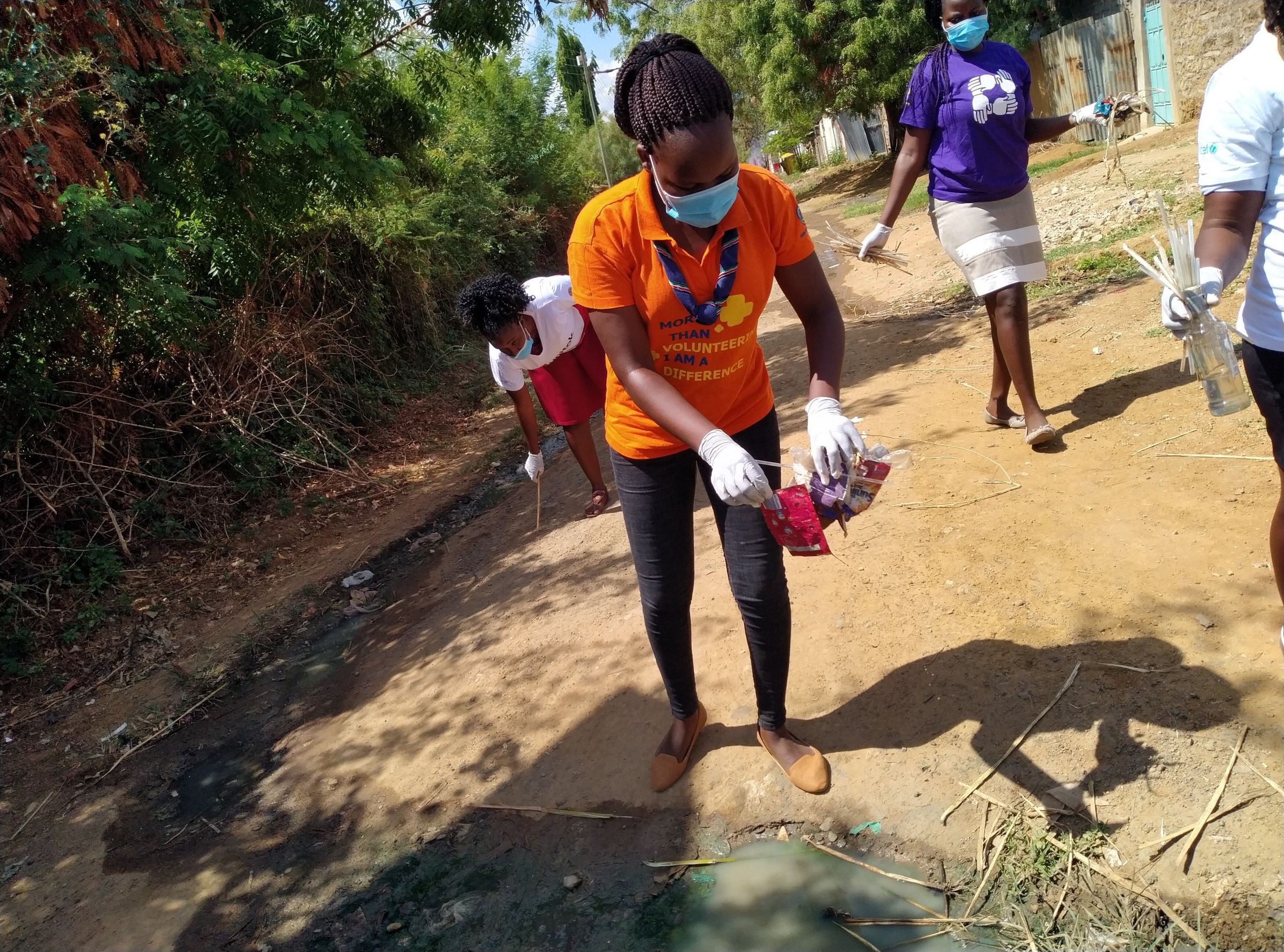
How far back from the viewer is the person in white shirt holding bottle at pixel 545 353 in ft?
14.4

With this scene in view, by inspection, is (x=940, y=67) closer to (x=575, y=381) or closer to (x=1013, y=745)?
(x=575, y=381)

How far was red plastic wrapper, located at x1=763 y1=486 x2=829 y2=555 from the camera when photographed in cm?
204

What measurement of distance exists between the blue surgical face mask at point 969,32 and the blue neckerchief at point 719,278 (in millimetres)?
2356

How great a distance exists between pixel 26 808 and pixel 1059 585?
4159 mm

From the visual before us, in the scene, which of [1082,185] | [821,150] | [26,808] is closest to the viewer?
[26,808]

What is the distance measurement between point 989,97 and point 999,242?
23.5 inches

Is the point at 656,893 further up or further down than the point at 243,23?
further down

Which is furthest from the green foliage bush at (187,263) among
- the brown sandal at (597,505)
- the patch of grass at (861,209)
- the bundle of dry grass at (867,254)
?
the patch of grass at (861,209)

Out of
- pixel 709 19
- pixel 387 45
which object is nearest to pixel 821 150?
pixel 709 19

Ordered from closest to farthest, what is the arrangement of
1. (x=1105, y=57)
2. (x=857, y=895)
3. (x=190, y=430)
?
(x=857, y=895) < (x=190, y=430) < (x=1105, y=57)

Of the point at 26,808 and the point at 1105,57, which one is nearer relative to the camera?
the point at 26,808

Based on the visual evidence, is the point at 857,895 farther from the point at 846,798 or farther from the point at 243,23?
the point at 243,23

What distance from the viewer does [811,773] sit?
2.51 metres

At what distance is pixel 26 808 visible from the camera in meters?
3.62
